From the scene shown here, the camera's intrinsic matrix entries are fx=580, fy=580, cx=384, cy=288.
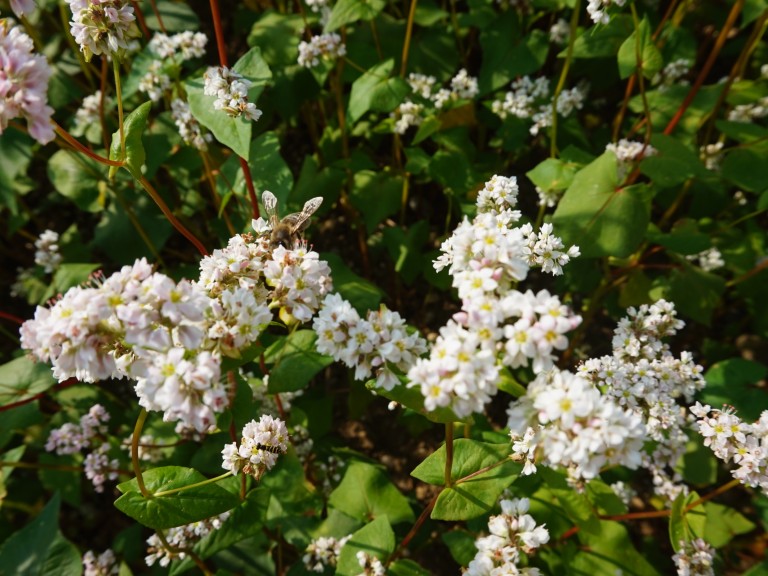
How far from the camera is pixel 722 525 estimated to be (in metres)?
3.84

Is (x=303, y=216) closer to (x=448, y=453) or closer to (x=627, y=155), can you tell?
(x=448, y=453)

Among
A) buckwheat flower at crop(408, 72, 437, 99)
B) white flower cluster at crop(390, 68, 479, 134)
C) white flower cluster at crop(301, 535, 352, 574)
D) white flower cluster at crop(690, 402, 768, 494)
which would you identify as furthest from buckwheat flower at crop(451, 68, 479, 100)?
white flower cluster at crop(301, 535, 352, 574)

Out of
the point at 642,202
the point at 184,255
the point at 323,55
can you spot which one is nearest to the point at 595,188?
the point at 642,202

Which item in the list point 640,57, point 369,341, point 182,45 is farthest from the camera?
point 182,45

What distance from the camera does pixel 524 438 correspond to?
238 centimetres

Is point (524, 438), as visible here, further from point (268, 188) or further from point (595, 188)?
point (268, 188)

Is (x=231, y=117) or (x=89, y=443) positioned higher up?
(x=231, y=117)

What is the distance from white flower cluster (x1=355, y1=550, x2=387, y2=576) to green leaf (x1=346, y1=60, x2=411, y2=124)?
264 centimetres

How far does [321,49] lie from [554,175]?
1.83 m

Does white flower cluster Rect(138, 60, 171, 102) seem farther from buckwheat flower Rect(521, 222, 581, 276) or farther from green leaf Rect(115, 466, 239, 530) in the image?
buckwheat flower Rect(521, 222, 581, 276)

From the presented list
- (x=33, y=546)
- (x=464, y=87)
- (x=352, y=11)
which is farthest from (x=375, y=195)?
(x=33, y=546)

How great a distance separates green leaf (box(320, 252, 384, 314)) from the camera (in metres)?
3.47

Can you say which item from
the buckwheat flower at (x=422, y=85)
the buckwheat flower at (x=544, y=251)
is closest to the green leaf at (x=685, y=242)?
the buckwheat flower at (x=544, y=251)

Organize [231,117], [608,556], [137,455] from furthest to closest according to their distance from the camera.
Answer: [608,556] < [231,117] < [137,455]
